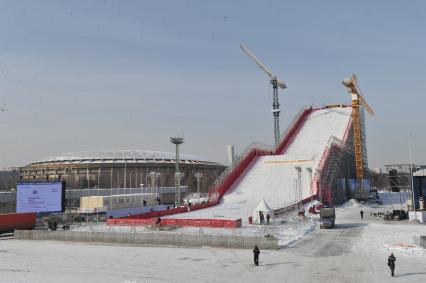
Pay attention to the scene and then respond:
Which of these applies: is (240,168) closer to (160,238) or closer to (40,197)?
(40,197)

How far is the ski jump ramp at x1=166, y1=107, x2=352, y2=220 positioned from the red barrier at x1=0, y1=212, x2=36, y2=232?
15402mm

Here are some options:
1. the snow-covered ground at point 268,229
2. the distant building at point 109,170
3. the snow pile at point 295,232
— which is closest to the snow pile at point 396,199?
the snow pile at point 295,232

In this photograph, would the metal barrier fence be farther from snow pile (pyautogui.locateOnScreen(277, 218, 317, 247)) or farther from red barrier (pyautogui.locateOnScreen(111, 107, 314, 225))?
red barrier (pyautogui.locateOnScreen(111, 107, 314, 225))

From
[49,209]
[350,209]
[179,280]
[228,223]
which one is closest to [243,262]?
[179,280]

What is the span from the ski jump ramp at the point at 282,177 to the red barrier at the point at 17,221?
15.4 metres

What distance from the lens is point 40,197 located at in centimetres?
4578

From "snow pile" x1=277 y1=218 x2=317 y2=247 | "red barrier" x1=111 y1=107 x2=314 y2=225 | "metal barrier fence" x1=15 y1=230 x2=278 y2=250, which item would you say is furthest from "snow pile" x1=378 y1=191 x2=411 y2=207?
"metal barrier fence" x1=15 y1=230 x2=278 y2=250

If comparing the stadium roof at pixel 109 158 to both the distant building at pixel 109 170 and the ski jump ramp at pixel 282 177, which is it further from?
the ski jump ramp at pixel 282 177

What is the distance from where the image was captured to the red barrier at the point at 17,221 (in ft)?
133

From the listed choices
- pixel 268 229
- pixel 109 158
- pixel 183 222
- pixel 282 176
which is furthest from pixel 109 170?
pixel 268 229

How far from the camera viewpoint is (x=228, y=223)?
36719 mm

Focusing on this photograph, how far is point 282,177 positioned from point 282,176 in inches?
14.5

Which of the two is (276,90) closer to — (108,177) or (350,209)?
(108,177)

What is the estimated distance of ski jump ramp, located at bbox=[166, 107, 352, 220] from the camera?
51.4 metres
